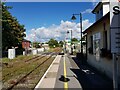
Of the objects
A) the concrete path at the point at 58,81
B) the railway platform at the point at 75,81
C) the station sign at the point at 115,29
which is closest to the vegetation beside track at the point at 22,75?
the concrete path at the point at 58,81

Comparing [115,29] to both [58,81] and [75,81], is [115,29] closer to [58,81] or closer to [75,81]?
[75,81]

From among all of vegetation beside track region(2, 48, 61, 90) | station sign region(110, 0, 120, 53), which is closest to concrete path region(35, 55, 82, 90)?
vegetation beside track region(2, 48, 61, 90)

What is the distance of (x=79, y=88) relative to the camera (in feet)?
37.4

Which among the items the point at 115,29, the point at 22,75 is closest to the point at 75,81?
the point at 22,75

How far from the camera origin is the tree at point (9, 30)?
145 feet

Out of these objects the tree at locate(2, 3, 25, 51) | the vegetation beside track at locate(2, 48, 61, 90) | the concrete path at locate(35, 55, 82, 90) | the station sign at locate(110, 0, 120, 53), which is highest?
the tree at locate(2, 3, 25, 51)

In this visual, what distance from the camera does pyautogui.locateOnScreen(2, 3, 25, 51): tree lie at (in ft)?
145

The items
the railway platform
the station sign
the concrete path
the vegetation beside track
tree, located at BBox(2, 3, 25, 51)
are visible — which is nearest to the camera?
the station sign

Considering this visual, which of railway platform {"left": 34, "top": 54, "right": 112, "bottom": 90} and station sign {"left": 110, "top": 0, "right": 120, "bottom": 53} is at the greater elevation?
station sign {"left": 110, "top": 0, "right": 120, "bottom": 53}

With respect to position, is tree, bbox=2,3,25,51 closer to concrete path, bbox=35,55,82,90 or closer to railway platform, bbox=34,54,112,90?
concrete path, bbox=35,55,82,90

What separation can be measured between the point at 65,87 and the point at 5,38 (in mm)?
37500

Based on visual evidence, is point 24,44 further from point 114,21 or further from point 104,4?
point 114,21

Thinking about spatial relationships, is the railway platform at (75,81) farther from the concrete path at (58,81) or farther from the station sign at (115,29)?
the station sign at (115,29)

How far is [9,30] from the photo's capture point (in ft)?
157
